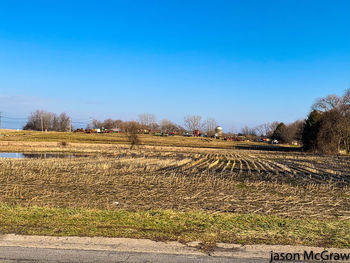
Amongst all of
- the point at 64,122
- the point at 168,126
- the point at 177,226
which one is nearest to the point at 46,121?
the point at 64,122

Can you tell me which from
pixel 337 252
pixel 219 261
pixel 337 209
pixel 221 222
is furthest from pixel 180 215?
pixel 337 209

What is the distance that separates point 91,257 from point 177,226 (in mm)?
Answer: 2562

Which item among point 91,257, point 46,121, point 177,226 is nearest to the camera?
point 91,257

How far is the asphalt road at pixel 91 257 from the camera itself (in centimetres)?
546

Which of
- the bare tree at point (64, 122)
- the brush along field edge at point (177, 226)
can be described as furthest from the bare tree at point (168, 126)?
the brush along field edge at point (177, 226)

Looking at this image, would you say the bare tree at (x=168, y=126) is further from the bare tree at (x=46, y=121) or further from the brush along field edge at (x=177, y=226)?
the brush along field edge at (x=177, y=226)

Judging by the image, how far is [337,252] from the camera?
19.8 ft

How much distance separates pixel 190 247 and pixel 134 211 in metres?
3.49

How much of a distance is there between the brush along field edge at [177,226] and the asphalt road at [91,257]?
82cm

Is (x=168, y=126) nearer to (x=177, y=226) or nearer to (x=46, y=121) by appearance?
(x=46, y=121)

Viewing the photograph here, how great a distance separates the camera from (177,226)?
7.59 metres

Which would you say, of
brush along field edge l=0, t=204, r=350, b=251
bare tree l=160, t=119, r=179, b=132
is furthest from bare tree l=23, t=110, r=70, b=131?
brush along field edge l=0, t=204, r=350, b=251

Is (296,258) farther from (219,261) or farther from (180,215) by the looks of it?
(180,215)

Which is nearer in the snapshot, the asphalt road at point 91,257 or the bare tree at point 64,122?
the asphalt road at point 91,257
